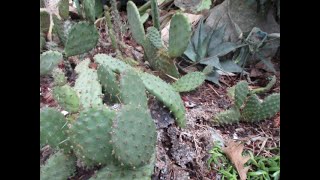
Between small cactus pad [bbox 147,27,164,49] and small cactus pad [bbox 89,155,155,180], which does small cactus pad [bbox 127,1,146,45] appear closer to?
small cactus pad [bbox 147,27,164,49]

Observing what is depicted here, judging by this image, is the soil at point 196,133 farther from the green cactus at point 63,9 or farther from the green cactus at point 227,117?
the green cactus at point 63,9

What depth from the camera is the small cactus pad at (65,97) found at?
1330mm

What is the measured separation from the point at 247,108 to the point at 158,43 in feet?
1.24

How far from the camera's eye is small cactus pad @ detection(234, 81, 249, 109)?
1597 mm

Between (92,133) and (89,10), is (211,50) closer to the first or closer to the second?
(89,10)

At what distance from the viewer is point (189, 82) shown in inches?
65.9

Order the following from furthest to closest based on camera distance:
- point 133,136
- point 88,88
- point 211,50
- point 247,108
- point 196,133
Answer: point 211,50, point 247,108, point 196,133, point 88,88, point 133,136

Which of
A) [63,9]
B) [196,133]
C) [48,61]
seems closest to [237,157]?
[196,133]

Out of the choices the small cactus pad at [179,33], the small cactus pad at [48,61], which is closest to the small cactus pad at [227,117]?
the small cactus pad at [179,33]

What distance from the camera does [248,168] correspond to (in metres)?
1.45

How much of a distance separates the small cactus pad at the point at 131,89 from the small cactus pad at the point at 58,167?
0.68 ft

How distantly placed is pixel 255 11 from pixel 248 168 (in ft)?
2.60

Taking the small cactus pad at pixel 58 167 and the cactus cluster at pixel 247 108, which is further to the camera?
the cactus cluster at pixel 247 108
